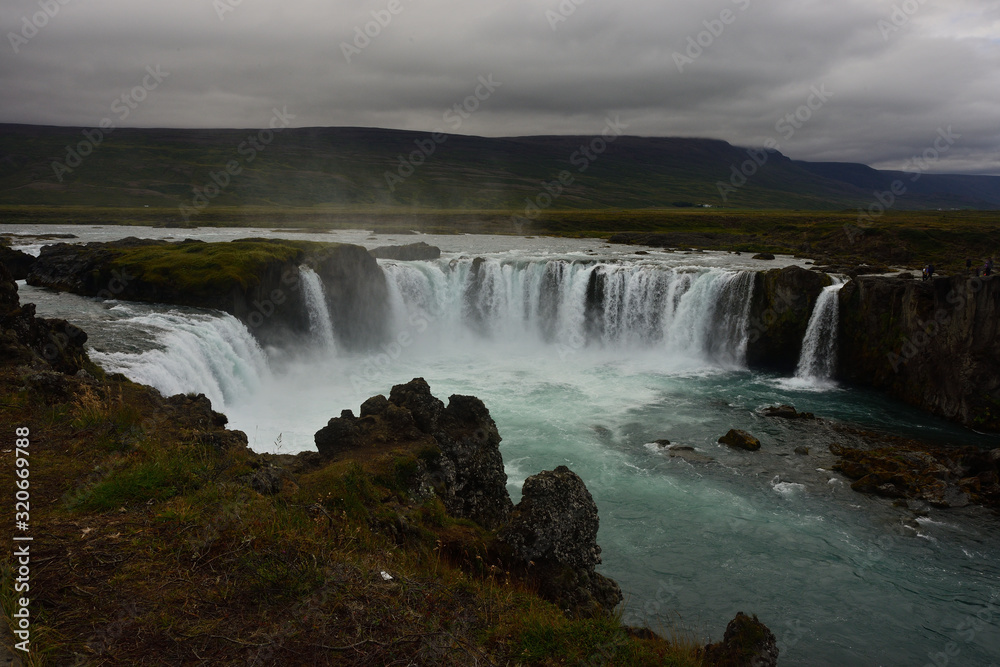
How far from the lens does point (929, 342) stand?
3350 cm

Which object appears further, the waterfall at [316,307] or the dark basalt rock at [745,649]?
the waterfall at [316,307]

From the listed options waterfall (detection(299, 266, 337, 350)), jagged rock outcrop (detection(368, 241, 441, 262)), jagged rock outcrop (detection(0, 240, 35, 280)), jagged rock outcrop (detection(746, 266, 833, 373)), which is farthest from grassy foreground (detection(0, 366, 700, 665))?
jagged rock outcrop (detection(368, 241, 441, 262))

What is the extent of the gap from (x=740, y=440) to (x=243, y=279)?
30757mm

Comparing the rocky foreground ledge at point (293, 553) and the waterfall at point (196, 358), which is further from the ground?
the rocky foreground ledge at point (293, 553)

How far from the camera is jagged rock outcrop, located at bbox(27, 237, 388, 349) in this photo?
37844mm

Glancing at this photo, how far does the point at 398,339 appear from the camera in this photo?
4716 centimetres

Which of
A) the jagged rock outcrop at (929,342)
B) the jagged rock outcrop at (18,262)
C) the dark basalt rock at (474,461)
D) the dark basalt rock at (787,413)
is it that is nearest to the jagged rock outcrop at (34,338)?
the dark basalt rock at (474,461)

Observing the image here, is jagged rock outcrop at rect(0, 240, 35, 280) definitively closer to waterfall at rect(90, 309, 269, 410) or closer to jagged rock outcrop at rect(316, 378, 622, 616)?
waterfall at rect(90, 309, 269, 410)

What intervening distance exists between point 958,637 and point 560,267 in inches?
1420

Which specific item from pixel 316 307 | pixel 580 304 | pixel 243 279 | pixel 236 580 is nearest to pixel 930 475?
pixel 236 580

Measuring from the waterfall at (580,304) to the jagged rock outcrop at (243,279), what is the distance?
11.2 ft

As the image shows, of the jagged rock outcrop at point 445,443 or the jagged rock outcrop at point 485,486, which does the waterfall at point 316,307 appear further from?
the jagged rock outcrop at point 445,443

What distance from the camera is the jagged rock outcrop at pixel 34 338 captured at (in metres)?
15.7

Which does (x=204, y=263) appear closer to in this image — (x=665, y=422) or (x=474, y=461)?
(x=665, y=422)
